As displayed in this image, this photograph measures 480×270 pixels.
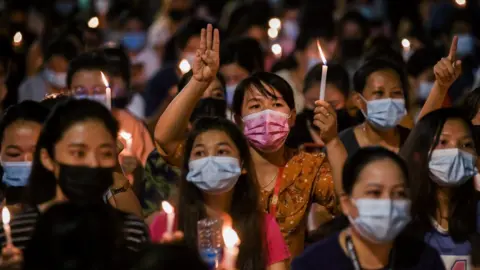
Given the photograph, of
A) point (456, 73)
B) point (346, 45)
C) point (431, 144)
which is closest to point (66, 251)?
point (431, 144)

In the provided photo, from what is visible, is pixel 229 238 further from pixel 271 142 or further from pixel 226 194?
pixel 271 142

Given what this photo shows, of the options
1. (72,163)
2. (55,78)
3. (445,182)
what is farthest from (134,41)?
(72,163)

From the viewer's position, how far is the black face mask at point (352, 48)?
44.9 ft

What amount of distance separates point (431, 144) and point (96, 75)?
2.66 metres

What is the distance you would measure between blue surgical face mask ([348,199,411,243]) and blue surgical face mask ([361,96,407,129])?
226cm

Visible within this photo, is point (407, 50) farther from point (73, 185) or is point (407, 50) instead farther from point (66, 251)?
point (66, 251)

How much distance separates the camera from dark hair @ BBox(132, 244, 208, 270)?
17.0ft

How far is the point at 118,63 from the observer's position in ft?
33.7

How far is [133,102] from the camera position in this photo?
12688 mm

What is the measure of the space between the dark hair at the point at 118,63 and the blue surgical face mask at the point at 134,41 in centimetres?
408

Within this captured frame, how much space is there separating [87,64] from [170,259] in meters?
4.25

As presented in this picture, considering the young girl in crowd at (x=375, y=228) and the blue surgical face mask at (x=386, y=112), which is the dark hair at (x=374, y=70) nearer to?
the blue surgical face mask at (x=386, y=112)

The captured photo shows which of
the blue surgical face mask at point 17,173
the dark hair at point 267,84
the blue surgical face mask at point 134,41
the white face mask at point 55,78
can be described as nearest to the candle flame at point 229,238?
the blue surgical face mask at point 17,173

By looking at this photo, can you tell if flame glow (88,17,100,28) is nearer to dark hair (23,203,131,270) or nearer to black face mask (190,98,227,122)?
black face mask (190,98,227,122)
